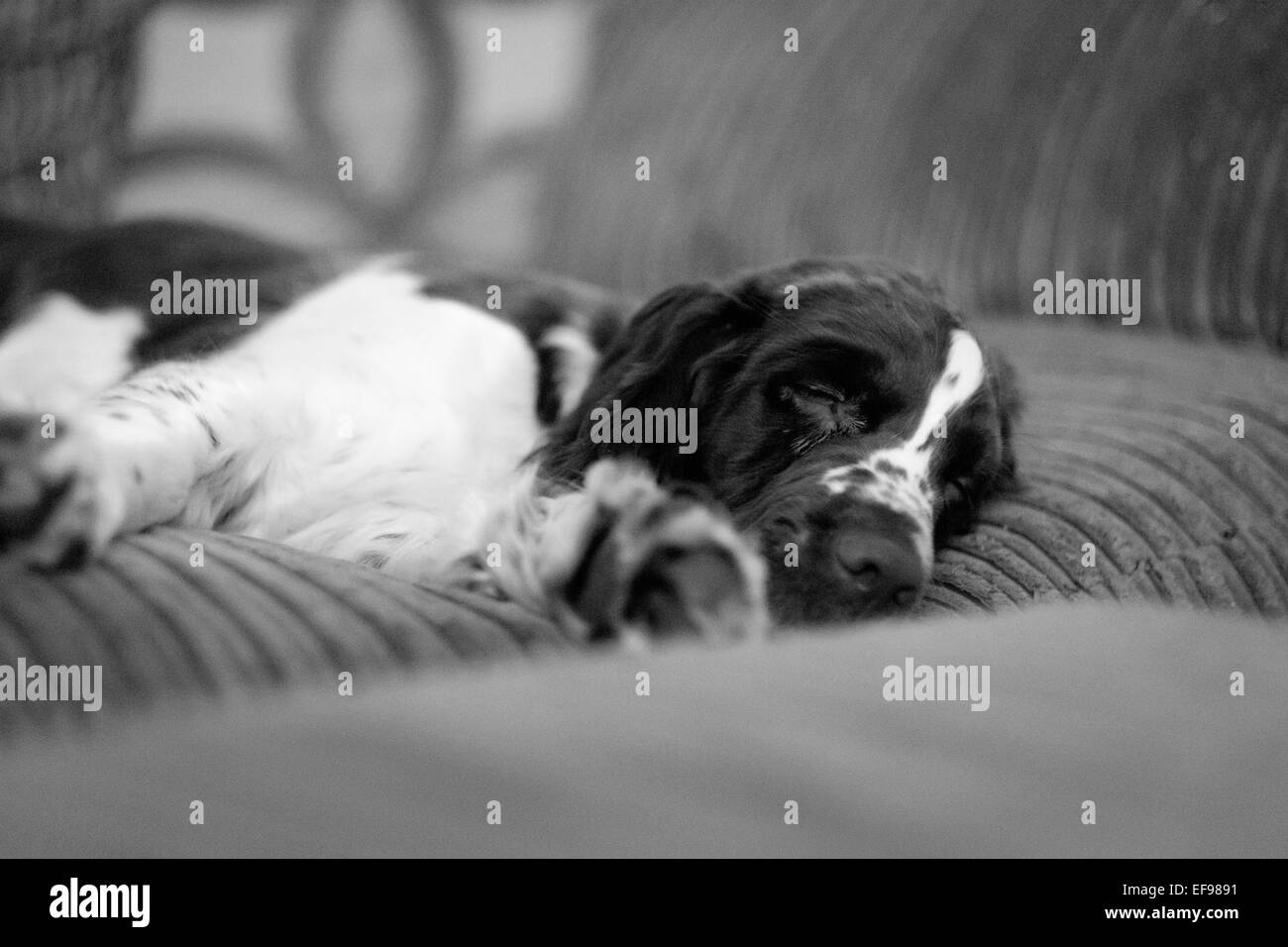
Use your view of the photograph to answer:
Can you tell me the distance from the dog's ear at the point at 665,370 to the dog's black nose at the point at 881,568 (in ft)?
1.13

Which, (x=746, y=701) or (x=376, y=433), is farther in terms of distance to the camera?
(x=376, y=433)

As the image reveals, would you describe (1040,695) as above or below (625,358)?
below

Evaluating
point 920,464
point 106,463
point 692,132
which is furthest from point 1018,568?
point 692,132

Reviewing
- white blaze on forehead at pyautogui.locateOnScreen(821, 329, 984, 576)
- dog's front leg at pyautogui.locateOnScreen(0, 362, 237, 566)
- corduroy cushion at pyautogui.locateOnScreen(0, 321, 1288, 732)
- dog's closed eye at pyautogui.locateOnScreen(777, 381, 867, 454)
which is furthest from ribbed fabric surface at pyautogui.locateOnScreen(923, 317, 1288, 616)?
dog's front leg at pyautogui.locateOnScreen(0, 362, 237, 566)

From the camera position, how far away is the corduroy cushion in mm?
1176

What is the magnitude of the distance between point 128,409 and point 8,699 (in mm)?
649

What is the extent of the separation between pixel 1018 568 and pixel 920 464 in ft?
0.69

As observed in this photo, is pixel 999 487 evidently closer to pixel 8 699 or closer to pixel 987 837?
pixel 987 837

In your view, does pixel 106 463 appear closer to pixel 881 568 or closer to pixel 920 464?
pixel 881 568

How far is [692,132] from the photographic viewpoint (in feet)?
12.7

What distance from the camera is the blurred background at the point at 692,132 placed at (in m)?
2.99
